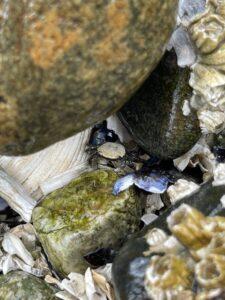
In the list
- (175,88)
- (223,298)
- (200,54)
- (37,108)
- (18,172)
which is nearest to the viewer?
(223,298)

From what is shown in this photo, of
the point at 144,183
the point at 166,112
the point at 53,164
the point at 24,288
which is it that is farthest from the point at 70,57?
the point at 24,288

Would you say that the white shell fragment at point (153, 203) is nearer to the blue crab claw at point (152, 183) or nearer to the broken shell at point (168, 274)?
the blue crab claw at point (152, 183)

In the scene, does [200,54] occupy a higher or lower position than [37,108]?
lower

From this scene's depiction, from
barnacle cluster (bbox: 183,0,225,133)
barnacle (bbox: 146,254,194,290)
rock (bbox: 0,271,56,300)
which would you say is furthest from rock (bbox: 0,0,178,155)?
rock (bbox: 0,271,56,300)

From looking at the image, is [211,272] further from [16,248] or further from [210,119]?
[16,248]

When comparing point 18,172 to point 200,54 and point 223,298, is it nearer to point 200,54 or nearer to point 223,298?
point 200,54

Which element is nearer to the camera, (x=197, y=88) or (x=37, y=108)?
(x=37, y=108)

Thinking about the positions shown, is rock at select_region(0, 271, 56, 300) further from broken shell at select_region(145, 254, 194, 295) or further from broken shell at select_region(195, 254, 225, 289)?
broken shell at select_region(195, 254, 225, 289)

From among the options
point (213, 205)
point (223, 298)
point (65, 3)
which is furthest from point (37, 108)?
point (223, 298)
